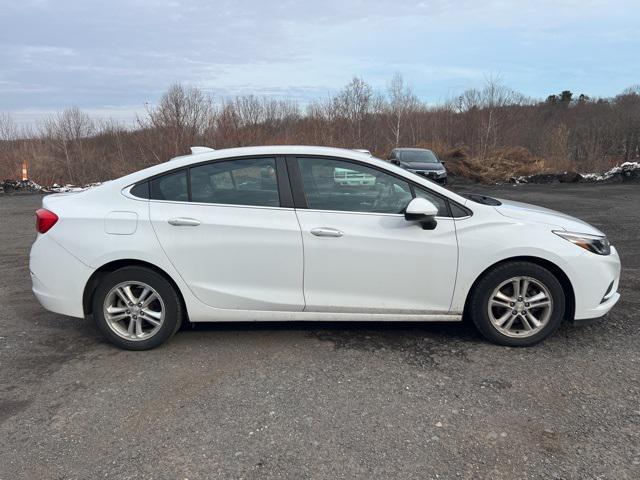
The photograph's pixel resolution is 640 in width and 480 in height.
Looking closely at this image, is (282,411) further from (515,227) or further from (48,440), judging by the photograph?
(515,227)

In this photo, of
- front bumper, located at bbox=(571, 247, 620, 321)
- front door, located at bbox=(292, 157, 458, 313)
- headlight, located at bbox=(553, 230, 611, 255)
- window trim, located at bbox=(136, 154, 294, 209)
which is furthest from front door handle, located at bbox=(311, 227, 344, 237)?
front bumper, located at bbox=(571, 247, 620, 321)

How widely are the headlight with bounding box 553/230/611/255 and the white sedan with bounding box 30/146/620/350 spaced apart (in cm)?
1

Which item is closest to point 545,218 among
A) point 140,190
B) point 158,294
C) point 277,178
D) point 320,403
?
point 277,178

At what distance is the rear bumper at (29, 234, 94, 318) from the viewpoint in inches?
154

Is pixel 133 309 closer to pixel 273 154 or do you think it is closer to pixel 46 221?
pixel 46 221

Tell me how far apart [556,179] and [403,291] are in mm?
21946

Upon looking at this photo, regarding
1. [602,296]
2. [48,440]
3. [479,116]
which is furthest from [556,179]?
[48,440]

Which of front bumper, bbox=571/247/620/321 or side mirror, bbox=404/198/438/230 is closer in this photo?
side mirror, bbox=404/198/438/230

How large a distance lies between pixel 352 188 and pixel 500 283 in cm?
140

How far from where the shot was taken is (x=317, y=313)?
3.99m

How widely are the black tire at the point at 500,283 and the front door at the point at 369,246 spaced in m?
0.24

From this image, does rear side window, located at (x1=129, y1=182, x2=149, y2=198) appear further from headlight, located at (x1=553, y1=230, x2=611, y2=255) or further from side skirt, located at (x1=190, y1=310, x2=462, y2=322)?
headlight, located at (x1=553, y1=230, x2=611, y2=255)

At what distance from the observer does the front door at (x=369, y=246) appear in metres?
3.83

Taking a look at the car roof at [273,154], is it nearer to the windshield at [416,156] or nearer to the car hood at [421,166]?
the car hood at [421,166]
